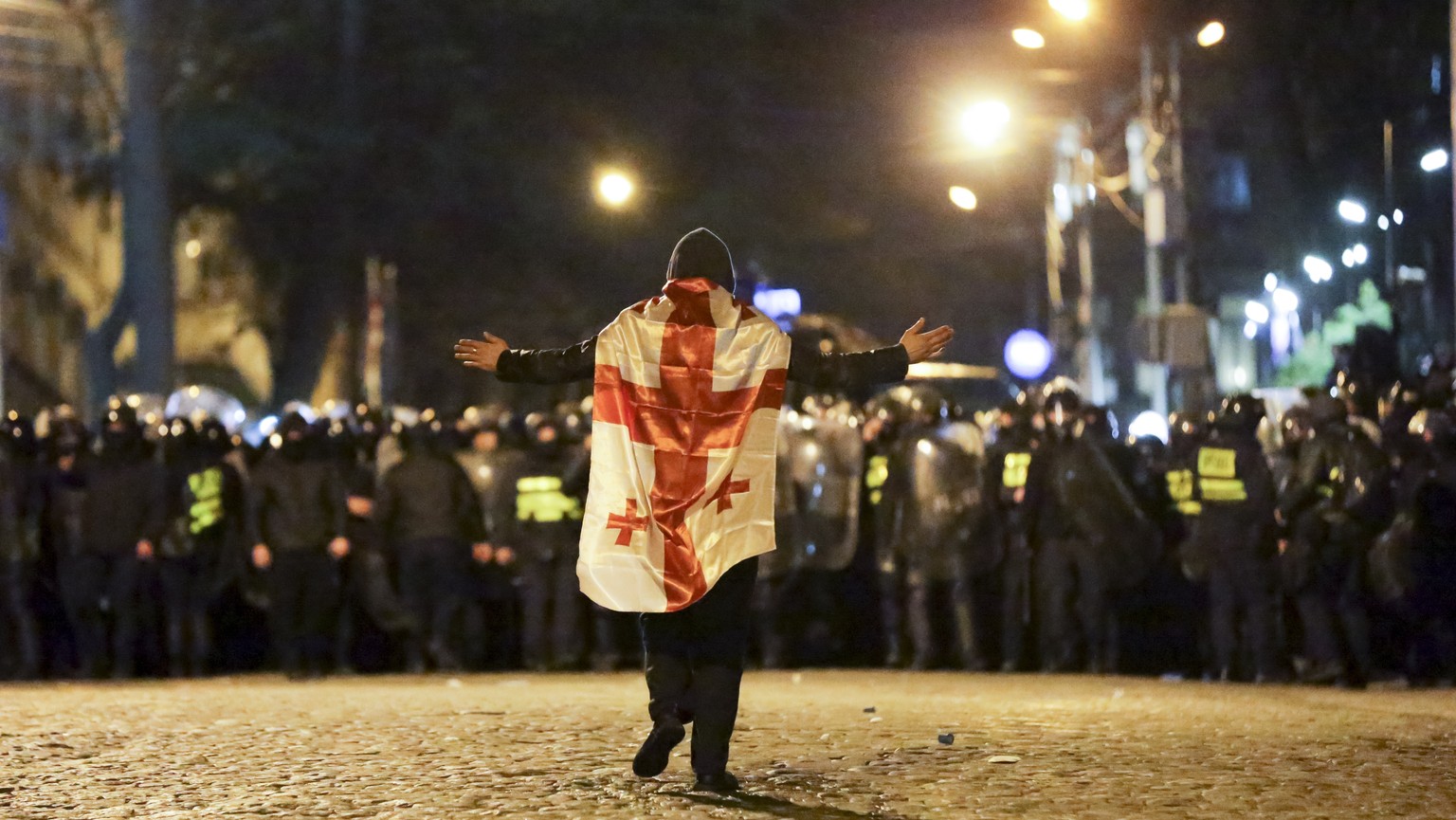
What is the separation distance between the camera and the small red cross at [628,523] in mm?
8180

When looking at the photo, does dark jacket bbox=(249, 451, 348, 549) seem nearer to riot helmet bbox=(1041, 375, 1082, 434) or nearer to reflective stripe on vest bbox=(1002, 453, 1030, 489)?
reflective stripe on vest bbox=(1002, 453, 1030, 489)

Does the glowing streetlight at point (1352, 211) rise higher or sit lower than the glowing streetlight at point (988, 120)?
higher

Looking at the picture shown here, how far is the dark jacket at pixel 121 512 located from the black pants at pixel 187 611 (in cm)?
32

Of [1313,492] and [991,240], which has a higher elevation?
[991,240]

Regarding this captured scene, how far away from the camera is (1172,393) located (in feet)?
85.5

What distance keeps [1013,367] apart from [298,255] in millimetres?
11191

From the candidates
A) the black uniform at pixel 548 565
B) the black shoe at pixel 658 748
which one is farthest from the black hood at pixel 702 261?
the black uniform at pixel 548 565

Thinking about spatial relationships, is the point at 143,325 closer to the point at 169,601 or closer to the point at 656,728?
the point at 169,601

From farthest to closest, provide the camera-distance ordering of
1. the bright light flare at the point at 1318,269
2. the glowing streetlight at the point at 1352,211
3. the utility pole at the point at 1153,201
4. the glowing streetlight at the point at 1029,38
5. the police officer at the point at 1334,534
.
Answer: the bright light flare at the point at 1318,269, the glowing streetlight at the point at 1352,211, the glowing streetlight at the point at 1029,38, the utility pole at the point at 1153,201, the police officer at the point at 1334,534

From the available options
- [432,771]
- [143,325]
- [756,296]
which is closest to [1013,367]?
[756,296]

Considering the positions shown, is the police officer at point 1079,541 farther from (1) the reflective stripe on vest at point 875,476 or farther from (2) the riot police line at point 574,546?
(1) the reflective stripe on vest at point 875,476

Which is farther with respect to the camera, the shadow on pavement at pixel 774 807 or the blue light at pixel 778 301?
the blue light at pixel 778 301

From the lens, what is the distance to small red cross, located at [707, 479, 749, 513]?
26.9ft

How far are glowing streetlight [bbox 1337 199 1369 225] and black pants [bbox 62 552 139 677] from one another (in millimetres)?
44970
